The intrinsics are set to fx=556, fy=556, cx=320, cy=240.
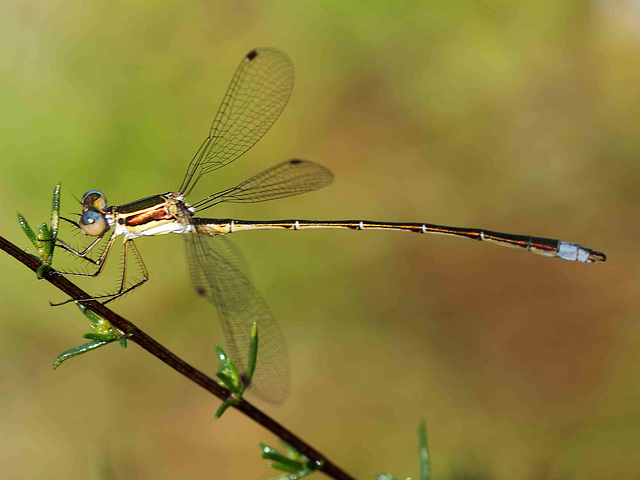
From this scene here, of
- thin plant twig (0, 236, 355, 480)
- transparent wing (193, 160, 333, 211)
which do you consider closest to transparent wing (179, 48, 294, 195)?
transparent wing (193, 160, 333, 211)

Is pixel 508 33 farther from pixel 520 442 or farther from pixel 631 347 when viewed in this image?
pixel 520 442

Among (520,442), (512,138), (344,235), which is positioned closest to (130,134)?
(344,235)

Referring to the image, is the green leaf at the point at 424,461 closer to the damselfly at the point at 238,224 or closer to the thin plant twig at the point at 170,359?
the thin plant twig at the point at 170,359

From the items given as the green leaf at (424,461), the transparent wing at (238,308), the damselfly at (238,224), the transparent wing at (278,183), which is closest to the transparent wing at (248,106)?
the damselfly at (238,224)

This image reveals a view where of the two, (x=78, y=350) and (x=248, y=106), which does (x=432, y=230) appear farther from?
(x=78, y=350)

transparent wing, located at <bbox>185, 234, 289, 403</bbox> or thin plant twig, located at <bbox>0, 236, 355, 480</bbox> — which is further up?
transparent wing, located at <bbox>185, 234, 289, 403</bbox>

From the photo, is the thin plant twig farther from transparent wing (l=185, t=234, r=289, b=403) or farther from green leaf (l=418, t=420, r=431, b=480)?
transparent wing (l=185, t=234, r=289, b=403)

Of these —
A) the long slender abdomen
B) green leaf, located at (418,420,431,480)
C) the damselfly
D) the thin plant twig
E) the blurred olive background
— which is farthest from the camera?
the blurred olive background

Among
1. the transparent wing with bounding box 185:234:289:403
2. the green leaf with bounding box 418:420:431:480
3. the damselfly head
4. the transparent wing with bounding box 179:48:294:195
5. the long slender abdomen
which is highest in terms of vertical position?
the transparent wing with bounding box 179:48:294:195
